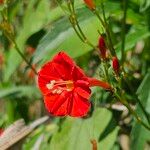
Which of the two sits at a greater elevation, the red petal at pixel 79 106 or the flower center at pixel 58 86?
the flower center at pixel 58 86

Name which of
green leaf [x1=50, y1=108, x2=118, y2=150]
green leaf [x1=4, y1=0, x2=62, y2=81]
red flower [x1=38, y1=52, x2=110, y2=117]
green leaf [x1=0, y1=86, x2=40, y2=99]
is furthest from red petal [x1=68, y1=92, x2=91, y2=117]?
green leaf [x1=0, y1=86, x2=40, y2=99]

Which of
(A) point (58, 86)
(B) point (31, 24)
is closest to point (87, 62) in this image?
(B) point (31, 24)

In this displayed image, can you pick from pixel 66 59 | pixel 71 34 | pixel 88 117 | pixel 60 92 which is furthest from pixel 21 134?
pixel 66 59

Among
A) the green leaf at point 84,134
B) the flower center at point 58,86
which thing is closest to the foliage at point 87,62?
the green leaf at point 84,134

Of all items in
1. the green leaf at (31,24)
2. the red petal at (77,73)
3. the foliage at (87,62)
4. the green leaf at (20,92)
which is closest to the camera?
the red petal at (77,73)

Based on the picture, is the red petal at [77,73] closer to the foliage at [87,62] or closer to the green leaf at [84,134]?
the foliage at [87,62]

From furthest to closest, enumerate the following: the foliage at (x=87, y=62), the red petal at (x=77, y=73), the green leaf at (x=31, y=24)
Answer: the green leaf at (x=31, y=24)
the foliage at (x=87, y=62)
the red petal at (x=77, y=73)

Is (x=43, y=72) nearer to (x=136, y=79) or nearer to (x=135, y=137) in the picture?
(x=135, y=137)
